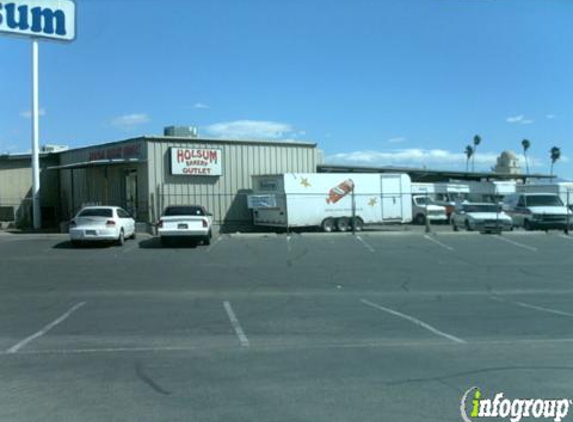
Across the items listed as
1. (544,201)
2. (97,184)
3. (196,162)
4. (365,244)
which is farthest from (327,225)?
(97,184)

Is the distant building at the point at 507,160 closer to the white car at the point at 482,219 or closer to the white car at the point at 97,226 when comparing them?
the white car at the point at 482,219

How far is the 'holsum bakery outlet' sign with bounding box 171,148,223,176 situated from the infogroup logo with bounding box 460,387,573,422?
26047 mm

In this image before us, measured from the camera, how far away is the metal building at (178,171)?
30828 mm

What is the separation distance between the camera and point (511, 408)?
18.8 ft

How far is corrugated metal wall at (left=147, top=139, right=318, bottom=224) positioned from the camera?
1213 inches

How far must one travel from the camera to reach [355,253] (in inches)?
872

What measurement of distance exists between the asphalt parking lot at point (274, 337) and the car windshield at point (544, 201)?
38.4 feet

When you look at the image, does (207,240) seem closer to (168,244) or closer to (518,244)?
(168,244)

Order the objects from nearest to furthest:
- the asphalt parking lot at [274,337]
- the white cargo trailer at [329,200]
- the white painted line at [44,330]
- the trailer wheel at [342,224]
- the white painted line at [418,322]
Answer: the asphalt parking lot at [274,337]
the white painted line at [44,330]
the white painted line at [418,322]
the white cargo trailer at [329,200]
the trailer wheel at [342,224]

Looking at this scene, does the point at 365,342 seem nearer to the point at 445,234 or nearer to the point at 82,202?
the point at 445,234

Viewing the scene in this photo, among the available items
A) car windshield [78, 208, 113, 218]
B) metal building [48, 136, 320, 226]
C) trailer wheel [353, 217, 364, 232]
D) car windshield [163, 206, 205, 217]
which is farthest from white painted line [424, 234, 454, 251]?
car windshield [78, 208, 113, 218]

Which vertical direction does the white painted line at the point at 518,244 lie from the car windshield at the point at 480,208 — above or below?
below

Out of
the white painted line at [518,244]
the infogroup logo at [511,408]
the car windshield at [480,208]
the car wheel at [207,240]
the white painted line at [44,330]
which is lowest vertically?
the infogroup logo at [511,408]

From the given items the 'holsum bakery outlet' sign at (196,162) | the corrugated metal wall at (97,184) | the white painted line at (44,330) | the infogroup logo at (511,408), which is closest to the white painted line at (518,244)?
the 'holsum bakery outlet' sign at (196,162)
